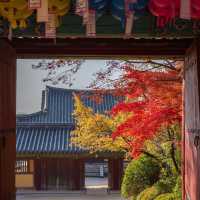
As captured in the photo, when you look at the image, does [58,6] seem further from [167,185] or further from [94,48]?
[167,185]

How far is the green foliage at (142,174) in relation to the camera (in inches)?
661

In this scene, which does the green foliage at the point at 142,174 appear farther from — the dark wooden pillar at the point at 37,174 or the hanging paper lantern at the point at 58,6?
the dark wooden pillar at the point at 37,174

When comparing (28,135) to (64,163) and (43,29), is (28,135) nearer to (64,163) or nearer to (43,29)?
(64,163)

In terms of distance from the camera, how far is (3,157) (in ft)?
21.1

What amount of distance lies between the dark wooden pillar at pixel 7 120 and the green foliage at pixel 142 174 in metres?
10.0

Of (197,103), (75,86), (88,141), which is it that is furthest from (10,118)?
(75,86)

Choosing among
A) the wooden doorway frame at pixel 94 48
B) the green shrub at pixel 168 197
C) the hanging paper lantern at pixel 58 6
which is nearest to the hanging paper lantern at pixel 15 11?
the hanging paper lantern at pixel 58 6

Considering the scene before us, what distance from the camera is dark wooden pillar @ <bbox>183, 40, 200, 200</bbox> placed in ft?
20.9

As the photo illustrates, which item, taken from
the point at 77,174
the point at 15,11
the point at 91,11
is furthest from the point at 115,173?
the point at 91,11

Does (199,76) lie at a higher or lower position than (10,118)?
higher

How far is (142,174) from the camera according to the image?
55.2 ft

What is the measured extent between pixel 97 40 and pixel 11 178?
7.34 ft

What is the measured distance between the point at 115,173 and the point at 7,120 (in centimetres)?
2285

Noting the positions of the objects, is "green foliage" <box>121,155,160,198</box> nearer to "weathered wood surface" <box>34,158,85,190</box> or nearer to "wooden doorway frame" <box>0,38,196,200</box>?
"wooden doorway frame" <box>0,38,196,200</box>
